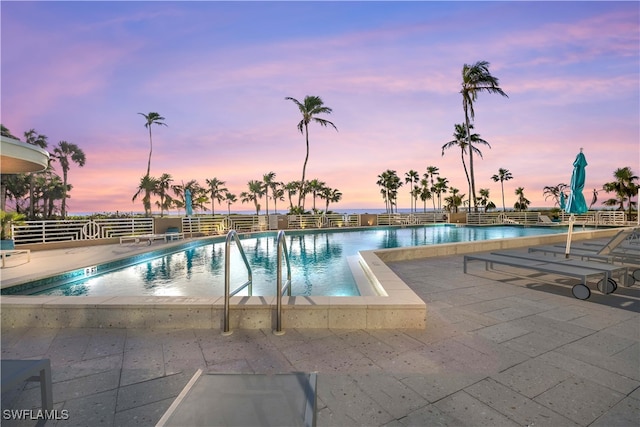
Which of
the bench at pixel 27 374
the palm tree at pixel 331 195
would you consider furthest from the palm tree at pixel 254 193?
the bench at pixel 27 374

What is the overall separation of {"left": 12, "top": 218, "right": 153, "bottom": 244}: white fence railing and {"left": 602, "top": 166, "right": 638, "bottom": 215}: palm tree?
47.0m

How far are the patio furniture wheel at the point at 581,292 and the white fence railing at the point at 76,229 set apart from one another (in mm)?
15870

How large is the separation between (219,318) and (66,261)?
25.6 feet

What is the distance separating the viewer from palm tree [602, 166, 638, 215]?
107 feet

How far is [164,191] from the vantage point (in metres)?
54.8

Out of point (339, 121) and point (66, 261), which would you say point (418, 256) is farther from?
point (339, 121)

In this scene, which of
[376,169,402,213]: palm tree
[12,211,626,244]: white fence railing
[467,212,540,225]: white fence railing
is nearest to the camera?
[12,211,626,244]: white fence railing

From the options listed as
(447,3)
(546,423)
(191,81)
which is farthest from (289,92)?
(546,423)

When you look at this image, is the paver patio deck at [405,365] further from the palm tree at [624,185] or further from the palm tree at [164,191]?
the palm tree at [164,191]

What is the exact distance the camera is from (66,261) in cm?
827

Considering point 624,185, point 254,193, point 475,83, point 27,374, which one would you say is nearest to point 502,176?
point 624,185

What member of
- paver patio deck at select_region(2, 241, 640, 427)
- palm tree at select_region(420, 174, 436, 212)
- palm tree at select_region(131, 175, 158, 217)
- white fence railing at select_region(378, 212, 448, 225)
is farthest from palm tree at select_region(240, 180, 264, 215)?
paver patio deck at select_region(2, 241, 640, 427)

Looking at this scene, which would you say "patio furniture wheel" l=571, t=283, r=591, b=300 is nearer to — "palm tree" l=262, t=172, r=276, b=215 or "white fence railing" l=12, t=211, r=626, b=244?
"white fence railing" l=12, t=211, r=626, b=244

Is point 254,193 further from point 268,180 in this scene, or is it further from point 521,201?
point 521,201
